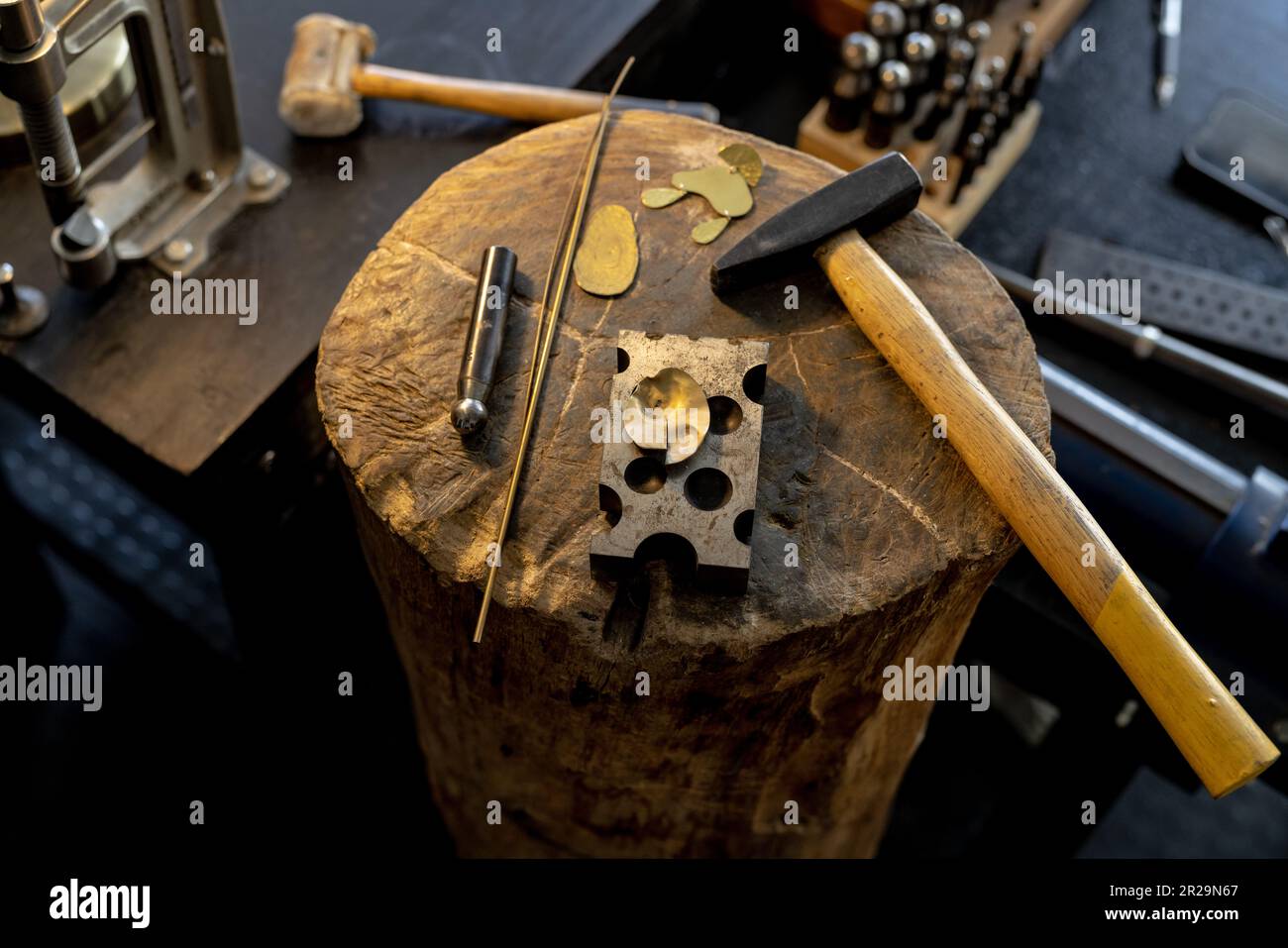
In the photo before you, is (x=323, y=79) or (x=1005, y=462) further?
(x=323, y=79)

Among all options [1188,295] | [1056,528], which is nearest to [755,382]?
[1056,528]

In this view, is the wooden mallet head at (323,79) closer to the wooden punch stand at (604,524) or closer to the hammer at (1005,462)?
the wooden punch stand at (604,524)

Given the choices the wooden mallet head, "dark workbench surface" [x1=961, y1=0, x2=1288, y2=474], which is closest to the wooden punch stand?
the wooden mallet head

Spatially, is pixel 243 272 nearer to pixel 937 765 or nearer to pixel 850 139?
pixel 850 139

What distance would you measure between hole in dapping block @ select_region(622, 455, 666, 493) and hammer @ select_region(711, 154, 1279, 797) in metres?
0.32

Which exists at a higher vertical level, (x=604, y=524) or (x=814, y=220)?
(x=814, y=220)

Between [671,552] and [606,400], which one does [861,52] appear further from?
[671,552]

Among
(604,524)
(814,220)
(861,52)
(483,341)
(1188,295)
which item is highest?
(814,220)

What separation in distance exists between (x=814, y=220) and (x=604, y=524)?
51cm

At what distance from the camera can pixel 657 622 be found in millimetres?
1593

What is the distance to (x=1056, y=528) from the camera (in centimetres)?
161

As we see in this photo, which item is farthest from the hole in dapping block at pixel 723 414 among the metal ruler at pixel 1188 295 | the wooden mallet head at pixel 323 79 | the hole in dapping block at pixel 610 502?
the metal ruler at pixel 1188 295

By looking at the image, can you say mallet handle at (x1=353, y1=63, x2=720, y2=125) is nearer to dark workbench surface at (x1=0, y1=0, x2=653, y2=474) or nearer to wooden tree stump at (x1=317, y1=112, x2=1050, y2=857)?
dark workbench surface at (x1=0, y1=0, x2=653, y2=474)

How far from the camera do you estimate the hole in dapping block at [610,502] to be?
158 cm
